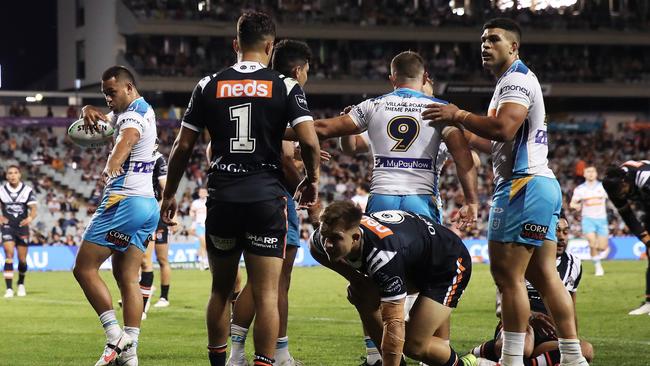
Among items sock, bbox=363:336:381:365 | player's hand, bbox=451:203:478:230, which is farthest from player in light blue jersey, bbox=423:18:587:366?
sock, bbox=363:336:381:365

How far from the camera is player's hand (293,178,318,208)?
743 centimetres

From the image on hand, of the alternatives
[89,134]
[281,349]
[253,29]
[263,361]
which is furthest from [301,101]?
[89,134]

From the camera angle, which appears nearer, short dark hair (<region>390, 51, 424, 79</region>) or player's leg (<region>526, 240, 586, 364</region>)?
player's leg (<region>526, 240, 586, 364</region>)

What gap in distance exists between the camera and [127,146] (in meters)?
9.13

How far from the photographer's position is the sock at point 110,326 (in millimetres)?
9047

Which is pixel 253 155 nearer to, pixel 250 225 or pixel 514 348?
pixel 250 225

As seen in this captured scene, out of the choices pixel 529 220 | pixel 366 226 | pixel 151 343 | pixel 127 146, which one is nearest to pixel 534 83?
pixel 529 220

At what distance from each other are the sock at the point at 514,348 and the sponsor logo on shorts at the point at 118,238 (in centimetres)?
360

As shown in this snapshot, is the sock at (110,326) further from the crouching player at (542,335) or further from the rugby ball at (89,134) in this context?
the crouching player at (542,335)

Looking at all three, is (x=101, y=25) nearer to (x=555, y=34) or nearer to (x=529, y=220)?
(x=555, y=34)

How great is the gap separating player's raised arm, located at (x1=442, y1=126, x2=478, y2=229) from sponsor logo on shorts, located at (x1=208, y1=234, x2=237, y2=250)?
1930 millimetres

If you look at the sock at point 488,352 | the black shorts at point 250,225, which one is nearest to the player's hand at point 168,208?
the black shorts at point 250,225

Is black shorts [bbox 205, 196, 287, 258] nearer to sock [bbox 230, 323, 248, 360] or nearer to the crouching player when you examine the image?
sock [bbox 230, 323, 248, 360]

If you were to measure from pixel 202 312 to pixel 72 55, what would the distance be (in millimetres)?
46354
